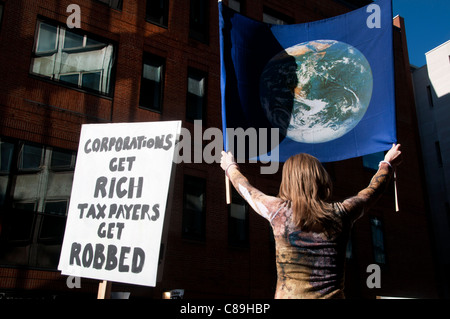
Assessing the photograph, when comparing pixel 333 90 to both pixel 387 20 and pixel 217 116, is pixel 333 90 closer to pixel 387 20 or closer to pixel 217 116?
pixel 387 20

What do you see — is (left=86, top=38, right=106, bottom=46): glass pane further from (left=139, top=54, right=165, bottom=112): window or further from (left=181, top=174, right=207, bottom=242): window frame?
(left=181, top=174, right=207, bottom=242): window frame

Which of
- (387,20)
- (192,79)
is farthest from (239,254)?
(387,20)

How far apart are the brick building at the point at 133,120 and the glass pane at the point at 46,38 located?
3 centimetres

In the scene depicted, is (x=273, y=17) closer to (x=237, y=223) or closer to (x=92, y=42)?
(x=92, y=42)

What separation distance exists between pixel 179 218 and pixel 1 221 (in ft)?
16.0

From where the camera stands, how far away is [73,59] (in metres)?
13.3

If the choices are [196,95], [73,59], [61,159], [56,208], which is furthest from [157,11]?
[56,208]

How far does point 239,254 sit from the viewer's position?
14.3 metres

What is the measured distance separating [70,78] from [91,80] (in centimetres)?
64

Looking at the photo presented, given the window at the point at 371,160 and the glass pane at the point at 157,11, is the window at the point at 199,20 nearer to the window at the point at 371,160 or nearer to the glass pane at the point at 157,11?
the glass pane at the point at 157,11

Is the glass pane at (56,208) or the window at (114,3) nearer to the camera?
the glass pane at (56,208)

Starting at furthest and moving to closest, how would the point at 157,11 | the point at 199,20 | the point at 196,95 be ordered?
the point at 199,20 < the point at 157,11 < the point at 196,95

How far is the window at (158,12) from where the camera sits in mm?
15453

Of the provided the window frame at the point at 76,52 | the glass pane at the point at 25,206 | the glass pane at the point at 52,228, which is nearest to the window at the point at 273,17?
the window frame at the point at 76,52
